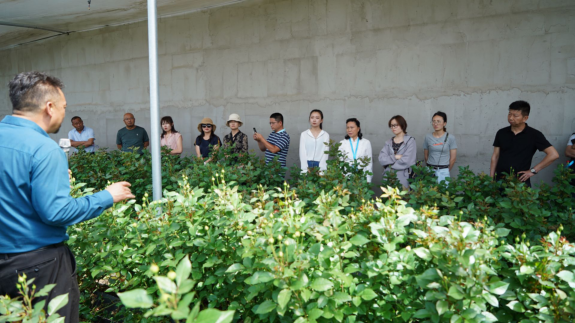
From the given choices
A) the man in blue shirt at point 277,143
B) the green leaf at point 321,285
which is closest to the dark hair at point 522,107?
the man in blue shirt at point 277,143

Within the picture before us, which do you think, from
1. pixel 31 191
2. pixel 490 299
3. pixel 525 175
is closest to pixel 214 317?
pixel 490 299

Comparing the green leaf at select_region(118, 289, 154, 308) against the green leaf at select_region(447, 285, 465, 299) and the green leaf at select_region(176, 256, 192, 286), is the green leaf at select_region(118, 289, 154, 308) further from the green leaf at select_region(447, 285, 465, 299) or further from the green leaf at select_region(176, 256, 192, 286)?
the green leaf at select_region(447, 285, 465, 299)

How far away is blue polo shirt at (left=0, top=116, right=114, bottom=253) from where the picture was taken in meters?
1.85

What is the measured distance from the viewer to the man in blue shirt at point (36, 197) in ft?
6.09

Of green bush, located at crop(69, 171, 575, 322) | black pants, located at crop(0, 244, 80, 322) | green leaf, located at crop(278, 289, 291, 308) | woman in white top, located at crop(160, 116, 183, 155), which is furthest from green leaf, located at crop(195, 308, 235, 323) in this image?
woman in white top, located at crop(160, 116, 183, 155)

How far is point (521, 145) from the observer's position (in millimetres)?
4742

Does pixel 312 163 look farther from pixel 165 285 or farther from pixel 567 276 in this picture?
pixel 165 285

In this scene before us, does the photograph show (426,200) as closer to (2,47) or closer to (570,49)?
(570,49)

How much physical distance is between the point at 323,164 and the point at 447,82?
2131 mm

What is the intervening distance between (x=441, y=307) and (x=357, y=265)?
405mm

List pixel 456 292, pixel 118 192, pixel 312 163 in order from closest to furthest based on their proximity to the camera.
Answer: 1. pixel 456 292
2. pixel 118 192
3. pixel 312 163

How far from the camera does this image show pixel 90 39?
10.4m

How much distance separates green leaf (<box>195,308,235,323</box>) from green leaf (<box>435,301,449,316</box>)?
0.78 meters

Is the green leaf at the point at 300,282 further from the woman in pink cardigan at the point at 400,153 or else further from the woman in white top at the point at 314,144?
the woman in white top at the point at 314,144
